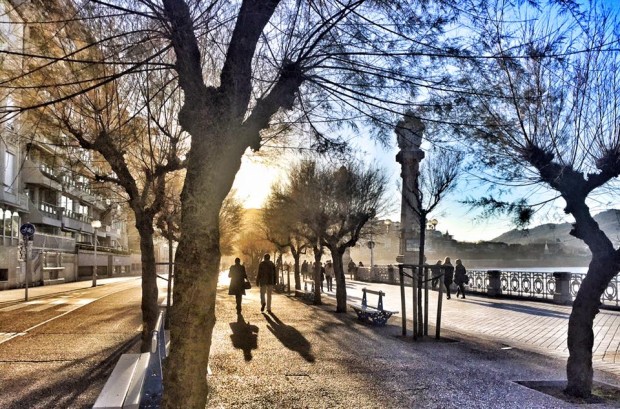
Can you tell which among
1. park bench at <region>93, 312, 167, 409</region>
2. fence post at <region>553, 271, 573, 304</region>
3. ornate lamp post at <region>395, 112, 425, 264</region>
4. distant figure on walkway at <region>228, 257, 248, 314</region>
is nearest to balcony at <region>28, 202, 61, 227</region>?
ornate lamp post at <region>395, 112, 425, 264</region>

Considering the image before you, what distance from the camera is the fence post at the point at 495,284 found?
25.3 m

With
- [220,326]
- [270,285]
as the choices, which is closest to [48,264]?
[270,285]

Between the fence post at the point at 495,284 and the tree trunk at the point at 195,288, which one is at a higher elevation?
the tree trunk at the point at 195,288

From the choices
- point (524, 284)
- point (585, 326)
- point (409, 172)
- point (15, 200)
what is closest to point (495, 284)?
point (524, 284)

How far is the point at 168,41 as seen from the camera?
4871mm

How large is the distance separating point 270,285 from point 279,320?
2418mm

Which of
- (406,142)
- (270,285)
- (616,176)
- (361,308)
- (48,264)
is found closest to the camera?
(406,142)

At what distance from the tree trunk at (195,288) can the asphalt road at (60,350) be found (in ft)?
11.0

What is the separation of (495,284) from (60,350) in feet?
64.4

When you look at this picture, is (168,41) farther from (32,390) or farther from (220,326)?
(220,326)

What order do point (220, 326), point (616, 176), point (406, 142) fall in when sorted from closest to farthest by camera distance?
point (406, 142), point (616, 176), point (220, 326)

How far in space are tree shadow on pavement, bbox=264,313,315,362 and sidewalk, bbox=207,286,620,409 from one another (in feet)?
0.07

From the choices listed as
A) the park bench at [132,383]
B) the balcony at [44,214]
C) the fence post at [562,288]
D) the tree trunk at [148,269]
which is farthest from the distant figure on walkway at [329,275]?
the park bench at [132,383]

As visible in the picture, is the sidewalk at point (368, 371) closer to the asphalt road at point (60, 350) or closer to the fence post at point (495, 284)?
the asphalt road at point (60, 350)
